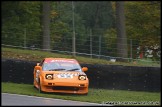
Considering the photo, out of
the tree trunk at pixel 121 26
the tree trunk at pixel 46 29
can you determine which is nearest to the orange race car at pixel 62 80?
the tree trunk at pixel 121 26

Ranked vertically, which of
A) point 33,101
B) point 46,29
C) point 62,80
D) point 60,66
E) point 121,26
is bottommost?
point 33,101

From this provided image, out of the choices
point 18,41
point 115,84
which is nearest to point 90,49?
point 18,41

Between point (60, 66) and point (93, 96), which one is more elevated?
point (60, 66)

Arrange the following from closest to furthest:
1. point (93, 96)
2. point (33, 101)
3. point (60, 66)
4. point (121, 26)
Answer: point (33, 101) → point (93, 96) → point (60, 66) → point (121, 26)

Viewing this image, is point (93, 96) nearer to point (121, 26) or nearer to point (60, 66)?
point (60, 66)

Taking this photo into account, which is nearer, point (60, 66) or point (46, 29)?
point (60, 66)

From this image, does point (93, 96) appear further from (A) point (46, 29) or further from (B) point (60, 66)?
(A) point (46, 29)

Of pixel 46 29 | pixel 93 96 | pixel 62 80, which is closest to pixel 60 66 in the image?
pixel 62 80

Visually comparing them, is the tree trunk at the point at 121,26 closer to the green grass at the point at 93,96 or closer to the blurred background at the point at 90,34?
the blurred background at the point at 90,34

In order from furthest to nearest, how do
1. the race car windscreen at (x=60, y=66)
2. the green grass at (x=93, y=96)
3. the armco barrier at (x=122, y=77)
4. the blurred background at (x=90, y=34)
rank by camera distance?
1. the blurred background at (x=90, y=34)
2. the armco barrier at (x=122, y=77)
3. the race car windscreen at (x=60, y=66)
4. the green grass at (x=93, y=96)

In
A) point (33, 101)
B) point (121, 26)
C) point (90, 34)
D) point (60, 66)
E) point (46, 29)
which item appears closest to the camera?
point (33, 101)

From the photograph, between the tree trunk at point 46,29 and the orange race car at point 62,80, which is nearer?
the orange race car at point 62,80

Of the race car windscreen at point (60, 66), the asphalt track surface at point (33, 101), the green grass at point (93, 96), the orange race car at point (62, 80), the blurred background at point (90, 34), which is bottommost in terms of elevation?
the green grass at point (93, 96)

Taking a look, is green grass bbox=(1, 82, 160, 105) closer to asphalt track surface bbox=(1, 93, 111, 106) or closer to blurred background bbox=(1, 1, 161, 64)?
asphalt track surface bbox=(1, 93, 111, 106)
